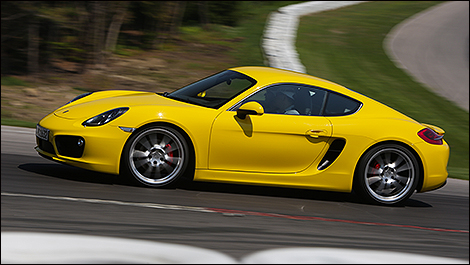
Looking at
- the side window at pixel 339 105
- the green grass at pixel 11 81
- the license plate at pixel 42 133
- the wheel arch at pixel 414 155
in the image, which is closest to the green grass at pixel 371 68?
the wheel arch at pixel 414 155

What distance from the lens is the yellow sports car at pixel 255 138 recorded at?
5242mm

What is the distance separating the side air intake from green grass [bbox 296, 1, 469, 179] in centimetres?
317

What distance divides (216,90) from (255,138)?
85cm

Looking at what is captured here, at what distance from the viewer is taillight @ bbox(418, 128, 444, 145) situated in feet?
19.5

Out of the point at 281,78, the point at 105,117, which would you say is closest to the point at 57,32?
the point at 105,117

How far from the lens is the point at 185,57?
1506cm

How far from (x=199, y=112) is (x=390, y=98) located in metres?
8.19

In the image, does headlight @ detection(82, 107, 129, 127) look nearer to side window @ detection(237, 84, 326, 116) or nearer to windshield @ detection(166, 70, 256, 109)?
windshield @ detection(166, 70, 256, 109)

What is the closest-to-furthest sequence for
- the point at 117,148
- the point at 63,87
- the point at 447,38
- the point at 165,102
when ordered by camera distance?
the point at 117,148 → the point at 165,102 → the point at 63,87 → the point at 447,38

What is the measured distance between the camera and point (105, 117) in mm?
5277

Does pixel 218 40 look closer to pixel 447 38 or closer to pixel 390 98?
pixel 390 98

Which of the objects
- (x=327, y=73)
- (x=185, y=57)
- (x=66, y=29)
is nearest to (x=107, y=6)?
(x=66, y=29)

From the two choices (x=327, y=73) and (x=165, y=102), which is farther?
(x=327, y=73)

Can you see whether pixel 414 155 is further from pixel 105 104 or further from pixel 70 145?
pixel 70 145
